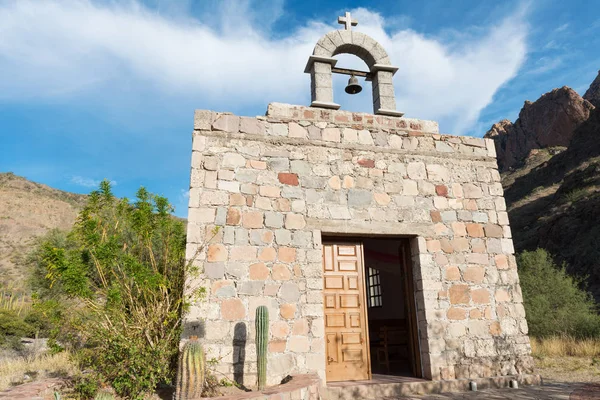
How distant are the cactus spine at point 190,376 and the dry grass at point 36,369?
313cm

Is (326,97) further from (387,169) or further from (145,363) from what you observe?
(145,363)

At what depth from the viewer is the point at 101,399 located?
12.3 ft

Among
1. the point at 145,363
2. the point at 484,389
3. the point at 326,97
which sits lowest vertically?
the point at 484,389

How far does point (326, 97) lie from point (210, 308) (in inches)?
144

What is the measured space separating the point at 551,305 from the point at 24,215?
125 feet

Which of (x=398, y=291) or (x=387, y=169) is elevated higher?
(x=387, y=169)

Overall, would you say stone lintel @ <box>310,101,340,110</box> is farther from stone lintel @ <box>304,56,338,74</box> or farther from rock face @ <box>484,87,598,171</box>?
rock face @ <box>484,87,598,171</box>

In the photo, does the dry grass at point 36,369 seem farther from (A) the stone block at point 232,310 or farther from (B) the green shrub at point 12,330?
(A) the stone block at point 232,310

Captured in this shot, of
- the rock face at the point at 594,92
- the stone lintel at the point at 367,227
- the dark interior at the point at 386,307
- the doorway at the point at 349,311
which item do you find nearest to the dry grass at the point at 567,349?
the dark interior at the point at 386,307

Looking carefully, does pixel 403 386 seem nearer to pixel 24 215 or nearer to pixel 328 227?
pixel 328 227

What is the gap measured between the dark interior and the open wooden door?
1659mm

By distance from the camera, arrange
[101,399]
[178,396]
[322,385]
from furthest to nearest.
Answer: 1. [322,385]
2. [178,396]
3. [101,399]

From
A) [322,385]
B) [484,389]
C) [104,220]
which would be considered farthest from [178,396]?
[484,389]

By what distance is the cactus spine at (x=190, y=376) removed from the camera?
13.4 feet
